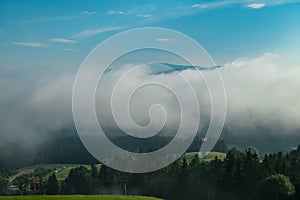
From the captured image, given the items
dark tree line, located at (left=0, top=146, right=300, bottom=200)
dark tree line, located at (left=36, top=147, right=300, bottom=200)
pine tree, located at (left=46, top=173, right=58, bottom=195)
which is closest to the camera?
dark tree line, located at (left=36, top=147, right=300, bottom=200)

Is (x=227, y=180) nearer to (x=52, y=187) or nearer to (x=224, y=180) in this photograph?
(x=224, y=180)

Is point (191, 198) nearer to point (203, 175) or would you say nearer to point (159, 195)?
point (203, 175)

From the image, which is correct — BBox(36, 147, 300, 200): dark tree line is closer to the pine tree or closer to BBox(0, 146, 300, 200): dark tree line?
BBox(0, 146, 300, 200): dark tree line

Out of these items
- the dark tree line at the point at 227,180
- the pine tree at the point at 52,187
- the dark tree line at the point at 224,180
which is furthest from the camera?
the pine tree at the point at 52,187

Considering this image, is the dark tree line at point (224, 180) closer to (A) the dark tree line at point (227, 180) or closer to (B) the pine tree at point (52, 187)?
(A) the dark tree line at point (227, 180)

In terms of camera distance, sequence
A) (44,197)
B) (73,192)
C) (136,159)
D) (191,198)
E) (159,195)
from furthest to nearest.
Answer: (136,159) → (73,192) → (159,195) → (191,198) → (44,197)

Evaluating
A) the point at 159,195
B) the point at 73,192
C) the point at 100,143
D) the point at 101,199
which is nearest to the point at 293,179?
the point at 159,195

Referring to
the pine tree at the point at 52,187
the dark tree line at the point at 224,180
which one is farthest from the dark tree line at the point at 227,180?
the pine tree at the point at 52,187

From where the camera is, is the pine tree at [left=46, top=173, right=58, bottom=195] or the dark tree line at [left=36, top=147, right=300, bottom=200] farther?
the pine tree at [left=46, top=173, right=58, bottom=195]

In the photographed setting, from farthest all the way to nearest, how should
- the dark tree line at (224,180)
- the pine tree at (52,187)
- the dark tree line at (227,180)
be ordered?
the pine tree at (52,187), the dark tree line at (224,180), the dark tree line at (227,180)

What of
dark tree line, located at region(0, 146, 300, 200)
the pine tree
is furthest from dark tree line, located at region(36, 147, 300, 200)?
the pine tree

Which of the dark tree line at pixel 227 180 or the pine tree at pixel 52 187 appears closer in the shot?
the dark tree line at pixel 227 180

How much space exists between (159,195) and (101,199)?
44.6 m

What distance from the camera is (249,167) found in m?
74.8
